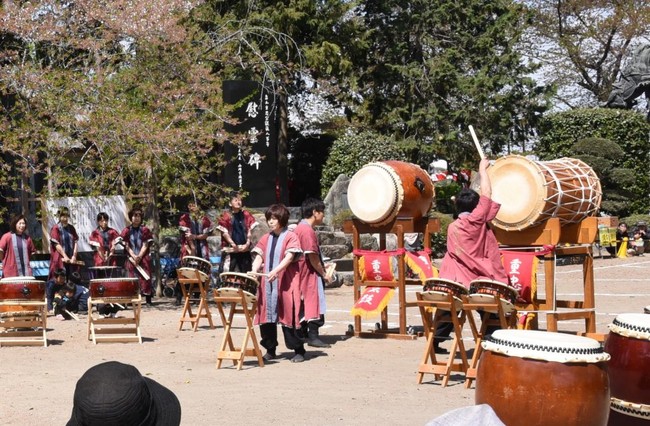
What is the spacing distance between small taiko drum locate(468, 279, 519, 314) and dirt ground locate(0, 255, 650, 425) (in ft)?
2.55

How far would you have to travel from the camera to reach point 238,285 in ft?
31.6

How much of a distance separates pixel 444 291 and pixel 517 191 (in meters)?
1.99

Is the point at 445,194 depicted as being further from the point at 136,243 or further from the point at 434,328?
the point at 434,328

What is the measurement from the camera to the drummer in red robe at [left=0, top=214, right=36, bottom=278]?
13461 mm

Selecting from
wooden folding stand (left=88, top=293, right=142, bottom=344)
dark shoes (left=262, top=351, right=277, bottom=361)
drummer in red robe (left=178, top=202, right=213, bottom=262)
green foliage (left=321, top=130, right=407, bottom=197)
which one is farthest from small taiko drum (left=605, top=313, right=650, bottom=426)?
green foliage (left=321, top=130, right=407, bottom=197)

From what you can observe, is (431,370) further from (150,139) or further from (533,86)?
(533,86)

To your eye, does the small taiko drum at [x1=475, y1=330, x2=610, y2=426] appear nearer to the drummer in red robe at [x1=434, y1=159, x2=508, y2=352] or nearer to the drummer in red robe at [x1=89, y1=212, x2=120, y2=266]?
the drummer in red robe at [x1=434, y1=159, x2=508, y2=352]

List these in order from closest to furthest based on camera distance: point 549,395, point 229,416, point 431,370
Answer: point 549,395 → point 229,416 → point 431,370

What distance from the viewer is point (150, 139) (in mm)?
14492

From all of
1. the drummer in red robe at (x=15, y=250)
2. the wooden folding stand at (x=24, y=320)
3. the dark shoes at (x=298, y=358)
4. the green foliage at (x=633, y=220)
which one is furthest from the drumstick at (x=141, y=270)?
the green foliage at (x=633, y=220)

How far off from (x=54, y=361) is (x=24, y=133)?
16.5ft

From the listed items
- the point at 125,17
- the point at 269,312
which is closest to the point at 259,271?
the point at 269,312

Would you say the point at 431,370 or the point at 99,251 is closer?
the point at 431,370

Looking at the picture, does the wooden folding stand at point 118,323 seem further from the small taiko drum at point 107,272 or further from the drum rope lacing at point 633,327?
the drum rope lacing at point 633,327
